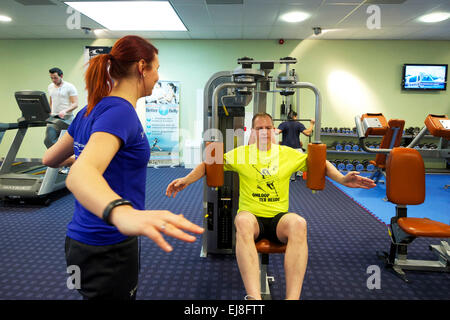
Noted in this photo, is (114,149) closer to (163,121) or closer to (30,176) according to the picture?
(30,176)

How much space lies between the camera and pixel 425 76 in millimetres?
6891

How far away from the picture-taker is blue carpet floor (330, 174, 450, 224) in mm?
3986

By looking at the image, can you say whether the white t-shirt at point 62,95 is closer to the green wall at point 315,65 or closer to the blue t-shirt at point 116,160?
the green wall at point 315,65

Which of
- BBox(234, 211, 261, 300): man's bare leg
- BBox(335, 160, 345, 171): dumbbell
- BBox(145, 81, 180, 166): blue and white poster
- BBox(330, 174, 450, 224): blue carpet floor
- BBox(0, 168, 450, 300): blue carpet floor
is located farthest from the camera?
BBox(145, 81, 180, 166): blue and white poster

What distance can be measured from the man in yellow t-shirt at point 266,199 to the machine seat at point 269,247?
1.8 inches

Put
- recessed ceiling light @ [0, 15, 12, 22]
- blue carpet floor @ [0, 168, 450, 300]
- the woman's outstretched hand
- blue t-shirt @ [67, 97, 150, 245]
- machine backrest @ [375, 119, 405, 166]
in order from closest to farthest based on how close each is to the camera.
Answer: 1. the woman's outstretched hand
2. blue t-shirt @ [67, 97, 150, 245]
3. blue carpet floor @ [0, 168, 450, 300]
4. machine backrest @ [375, 119, 405, 166]
5. recessed ceiling light @ [0, 15, 12, 22]

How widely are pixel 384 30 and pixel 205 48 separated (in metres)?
4.04

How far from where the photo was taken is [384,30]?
6.20 m

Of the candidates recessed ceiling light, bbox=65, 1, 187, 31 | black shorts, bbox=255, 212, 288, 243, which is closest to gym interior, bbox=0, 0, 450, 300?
recessed ceiling light, bbox=65, 1, 187, 31

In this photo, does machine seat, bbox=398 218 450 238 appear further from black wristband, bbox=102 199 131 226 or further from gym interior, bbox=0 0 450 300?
black wristband, bbox=102 199 131 226

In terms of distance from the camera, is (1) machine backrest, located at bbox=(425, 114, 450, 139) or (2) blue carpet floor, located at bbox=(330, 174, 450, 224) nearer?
(1) machine backrest, located at bbox=(425, 114, 450, 139)

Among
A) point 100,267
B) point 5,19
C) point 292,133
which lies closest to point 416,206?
point 292,133

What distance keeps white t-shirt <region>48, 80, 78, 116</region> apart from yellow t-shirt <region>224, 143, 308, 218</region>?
170 inches

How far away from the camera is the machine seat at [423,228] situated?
87.7 inches
